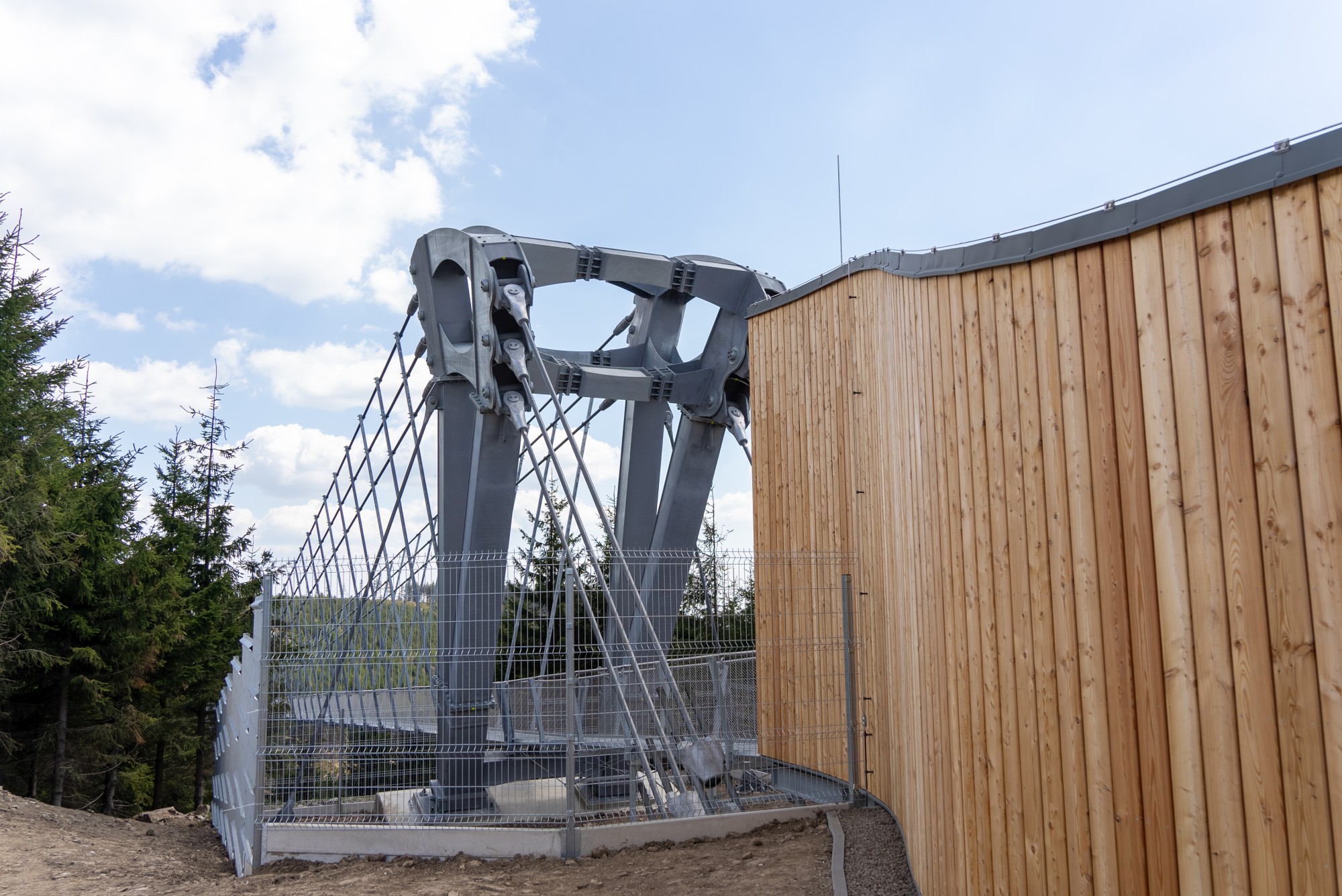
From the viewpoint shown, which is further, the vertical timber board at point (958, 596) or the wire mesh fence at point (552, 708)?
→ the wire mesh fence at point (552, 708)

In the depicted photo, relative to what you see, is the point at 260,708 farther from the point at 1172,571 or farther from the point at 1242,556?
the point at 1242,556

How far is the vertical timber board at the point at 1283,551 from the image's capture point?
3.12 m

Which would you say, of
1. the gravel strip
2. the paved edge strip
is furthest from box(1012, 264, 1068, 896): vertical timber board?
the paved edge strip

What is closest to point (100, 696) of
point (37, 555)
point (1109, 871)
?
point (37, 555)

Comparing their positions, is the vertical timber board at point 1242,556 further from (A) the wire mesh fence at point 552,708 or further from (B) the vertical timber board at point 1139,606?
(A) the wire mesh fence at point 552,708

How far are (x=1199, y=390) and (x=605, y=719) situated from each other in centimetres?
620

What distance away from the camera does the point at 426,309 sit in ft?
36.6

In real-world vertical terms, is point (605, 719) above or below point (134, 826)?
above

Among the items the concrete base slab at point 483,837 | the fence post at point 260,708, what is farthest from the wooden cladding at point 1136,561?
the fence post at point 260,708

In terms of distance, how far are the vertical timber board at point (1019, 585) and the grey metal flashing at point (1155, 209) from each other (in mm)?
134

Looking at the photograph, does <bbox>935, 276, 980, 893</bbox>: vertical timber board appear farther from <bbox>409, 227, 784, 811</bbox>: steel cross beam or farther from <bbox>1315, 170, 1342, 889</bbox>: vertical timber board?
<bbox>409, 227, 784, 811</bbox>: steel cross beam

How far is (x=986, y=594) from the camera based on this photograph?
15.6 feet

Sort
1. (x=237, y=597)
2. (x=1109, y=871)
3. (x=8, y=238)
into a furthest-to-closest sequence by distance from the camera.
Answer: (x=237, y=597) < (x=8, y=238) < (x=1109, y=871)

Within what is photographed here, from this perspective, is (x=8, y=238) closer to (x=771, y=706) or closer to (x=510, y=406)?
(x=510, y=406)
